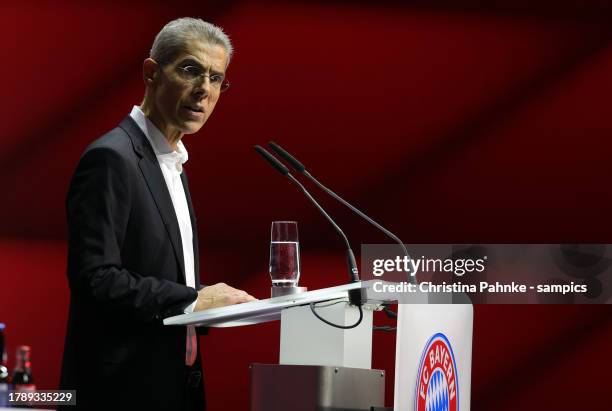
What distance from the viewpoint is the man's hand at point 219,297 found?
7.13ft

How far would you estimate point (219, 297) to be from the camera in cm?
219

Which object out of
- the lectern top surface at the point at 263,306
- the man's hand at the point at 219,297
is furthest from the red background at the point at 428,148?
the lectern top surface at the point at 263,306

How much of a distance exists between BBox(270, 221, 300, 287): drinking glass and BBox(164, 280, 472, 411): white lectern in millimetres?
163

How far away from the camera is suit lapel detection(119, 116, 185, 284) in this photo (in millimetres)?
2393

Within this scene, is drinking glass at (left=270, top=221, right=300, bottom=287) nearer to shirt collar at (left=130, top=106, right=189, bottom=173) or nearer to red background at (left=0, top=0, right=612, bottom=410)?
shirt collar at (left=130, top=106, right=189, bottom=173)

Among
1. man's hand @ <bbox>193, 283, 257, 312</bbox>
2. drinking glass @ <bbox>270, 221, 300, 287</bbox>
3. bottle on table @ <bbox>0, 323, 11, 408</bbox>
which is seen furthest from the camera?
drinking glass @ <bbox>270, 221, 300, 287</bbox>

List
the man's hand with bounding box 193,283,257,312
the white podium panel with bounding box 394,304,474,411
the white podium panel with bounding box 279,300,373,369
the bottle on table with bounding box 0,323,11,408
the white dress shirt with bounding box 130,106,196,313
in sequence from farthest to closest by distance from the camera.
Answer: the white dress shirt with bounding box 130,106,196,313 → the man's hand with bounding box 193,283,257,312 → the white podium panel with bounding box 279,300,373,369 → the white podium panel with bounding box 394,304,474,411 → the bottle on table with bounding box 0,323,11,408

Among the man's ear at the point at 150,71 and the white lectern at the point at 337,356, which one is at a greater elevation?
the man's ear at the point at 150,71

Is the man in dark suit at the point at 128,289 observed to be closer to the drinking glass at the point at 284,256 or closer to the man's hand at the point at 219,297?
the man's hand at the point at 219,297

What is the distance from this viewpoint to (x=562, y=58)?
3980 millimetres

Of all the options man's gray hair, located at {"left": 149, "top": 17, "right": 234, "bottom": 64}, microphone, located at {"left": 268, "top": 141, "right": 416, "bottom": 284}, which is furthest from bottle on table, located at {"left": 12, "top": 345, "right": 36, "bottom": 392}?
microphone, located at {"left": 268, "top": 141, "right": 416, "bottom": 284}

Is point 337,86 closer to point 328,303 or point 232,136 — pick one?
point 232,136

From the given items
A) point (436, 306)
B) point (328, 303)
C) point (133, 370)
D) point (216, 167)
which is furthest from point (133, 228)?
point (216, 167)

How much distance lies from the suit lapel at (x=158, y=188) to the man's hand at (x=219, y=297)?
0.18 metres
